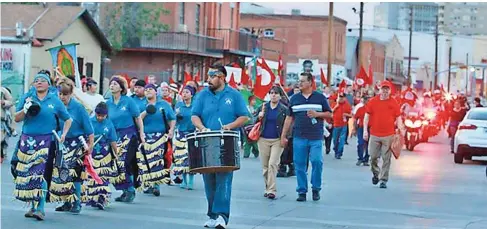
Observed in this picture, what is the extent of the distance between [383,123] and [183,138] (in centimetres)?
341

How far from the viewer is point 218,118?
11.9m

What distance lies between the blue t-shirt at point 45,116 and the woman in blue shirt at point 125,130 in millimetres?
1914

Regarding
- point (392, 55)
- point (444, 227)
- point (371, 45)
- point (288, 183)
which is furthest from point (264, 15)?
point (444, 227)

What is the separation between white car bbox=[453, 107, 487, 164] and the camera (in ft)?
83.4

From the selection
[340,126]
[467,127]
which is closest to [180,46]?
[340,126]

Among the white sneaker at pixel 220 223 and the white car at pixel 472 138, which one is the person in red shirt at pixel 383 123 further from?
the white car at pixel 472 138

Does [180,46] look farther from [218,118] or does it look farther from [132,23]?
[218,118]

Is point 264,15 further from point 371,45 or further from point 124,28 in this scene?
point 124,28

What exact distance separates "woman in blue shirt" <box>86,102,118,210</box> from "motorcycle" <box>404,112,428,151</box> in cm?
1928

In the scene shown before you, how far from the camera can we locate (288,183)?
59.7 feet

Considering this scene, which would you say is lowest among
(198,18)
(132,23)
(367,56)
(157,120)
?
(157,120)

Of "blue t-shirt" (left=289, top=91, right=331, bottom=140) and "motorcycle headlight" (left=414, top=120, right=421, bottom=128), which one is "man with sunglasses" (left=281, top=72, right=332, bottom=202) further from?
"motorcycle headlight" (left=414, top=120, right=421, bottom=128)

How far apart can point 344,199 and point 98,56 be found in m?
29.7

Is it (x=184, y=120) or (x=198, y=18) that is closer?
(x=184, y=120)
